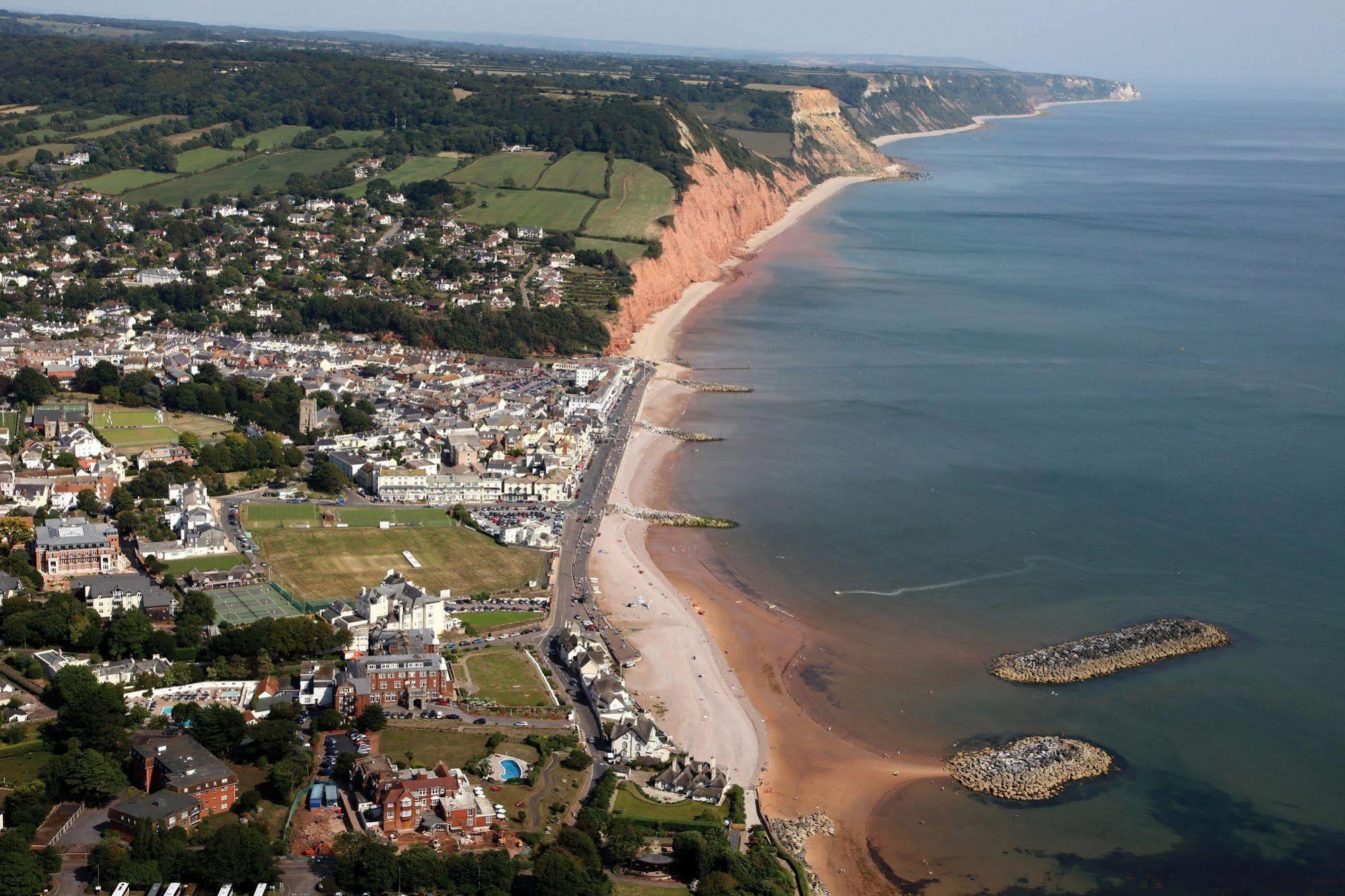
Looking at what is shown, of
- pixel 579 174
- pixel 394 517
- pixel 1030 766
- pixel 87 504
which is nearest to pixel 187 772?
pixel 1030 766

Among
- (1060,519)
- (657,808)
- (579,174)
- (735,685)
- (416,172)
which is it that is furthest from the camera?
(416,172)

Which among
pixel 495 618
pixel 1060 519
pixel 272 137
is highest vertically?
pixel 272 137

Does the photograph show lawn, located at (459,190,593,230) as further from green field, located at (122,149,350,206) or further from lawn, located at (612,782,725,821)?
lawn, located at (612,782,725,821)

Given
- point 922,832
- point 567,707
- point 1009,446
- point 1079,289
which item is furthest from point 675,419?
point 1079,289

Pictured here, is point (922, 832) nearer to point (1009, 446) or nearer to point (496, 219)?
point (1009, 446)

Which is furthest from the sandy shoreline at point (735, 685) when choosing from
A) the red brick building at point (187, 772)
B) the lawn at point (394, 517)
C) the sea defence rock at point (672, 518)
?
the red brick building at point (187, 772)

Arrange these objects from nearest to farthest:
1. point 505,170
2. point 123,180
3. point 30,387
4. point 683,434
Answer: point 30,387, point 683,434, point 123,180, point 505,170

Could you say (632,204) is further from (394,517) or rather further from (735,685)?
(735,685)
